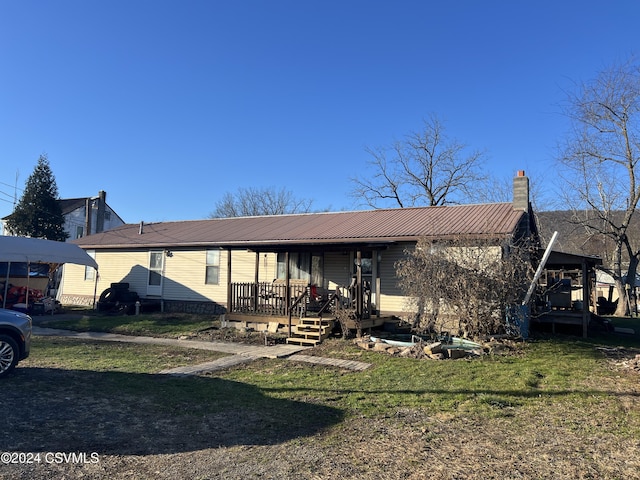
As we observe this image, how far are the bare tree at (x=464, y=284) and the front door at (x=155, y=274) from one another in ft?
38.5

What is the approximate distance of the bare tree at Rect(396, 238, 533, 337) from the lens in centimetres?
1029

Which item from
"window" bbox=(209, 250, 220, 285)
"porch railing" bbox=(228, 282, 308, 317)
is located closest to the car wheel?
"porch railing" bbox=(228, 282, 308, 317)

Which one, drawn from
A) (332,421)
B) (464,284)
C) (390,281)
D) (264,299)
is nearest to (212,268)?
(264,299)

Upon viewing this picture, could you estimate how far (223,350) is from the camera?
424 inches

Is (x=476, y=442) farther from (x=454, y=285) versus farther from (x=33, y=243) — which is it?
(x=33, y=243)

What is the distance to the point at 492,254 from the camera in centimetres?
1061

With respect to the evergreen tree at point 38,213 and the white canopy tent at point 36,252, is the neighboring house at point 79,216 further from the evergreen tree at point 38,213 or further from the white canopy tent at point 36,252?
the white canopy tent at point 36,252

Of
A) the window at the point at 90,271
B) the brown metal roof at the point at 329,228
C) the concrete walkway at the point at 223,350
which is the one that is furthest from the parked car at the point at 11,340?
the window at the point at 90,271

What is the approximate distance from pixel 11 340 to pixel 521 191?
1379cm

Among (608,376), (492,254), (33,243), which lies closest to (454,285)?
(492,254)

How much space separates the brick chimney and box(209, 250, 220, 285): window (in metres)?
10.8

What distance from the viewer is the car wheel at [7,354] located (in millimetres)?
6934

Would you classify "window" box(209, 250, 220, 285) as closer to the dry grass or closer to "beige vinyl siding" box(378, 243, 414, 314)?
"beige vinyl siding" box(378, 243, 414, 314)

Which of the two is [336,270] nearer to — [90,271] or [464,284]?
[464,284]
